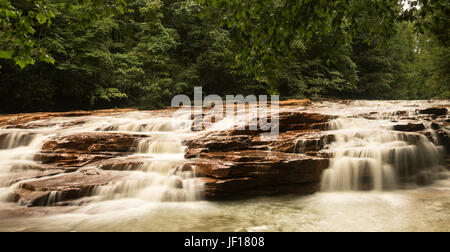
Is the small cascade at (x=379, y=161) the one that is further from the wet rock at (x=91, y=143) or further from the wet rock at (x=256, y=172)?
the wet rock at (x=91, y=143)

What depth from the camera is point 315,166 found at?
650 cm

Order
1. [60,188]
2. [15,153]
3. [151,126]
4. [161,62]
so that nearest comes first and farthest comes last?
1. [60,188]
2. [15,153]
3. [151,126]
4. [161,62]

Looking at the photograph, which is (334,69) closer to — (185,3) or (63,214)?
(185,3)

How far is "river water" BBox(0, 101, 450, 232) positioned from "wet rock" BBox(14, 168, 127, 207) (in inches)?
7.3

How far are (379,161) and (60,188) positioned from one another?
280 inches

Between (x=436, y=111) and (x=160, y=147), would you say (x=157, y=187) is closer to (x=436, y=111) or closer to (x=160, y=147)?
(x=160, y=147)

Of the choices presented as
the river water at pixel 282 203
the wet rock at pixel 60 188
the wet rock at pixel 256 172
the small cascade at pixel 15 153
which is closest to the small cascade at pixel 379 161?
the river water at pixel 282 203

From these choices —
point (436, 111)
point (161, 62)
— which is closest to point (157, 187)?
point (436, 111)

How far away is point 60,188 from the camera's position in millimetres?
5613

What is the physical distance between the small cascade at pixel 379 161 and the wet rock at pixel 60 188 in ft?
16.5

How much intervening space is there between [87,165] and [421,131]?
882 cm

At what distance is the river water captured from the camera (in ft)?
15.6

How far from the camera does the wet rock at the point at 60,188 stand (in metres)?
5.47
